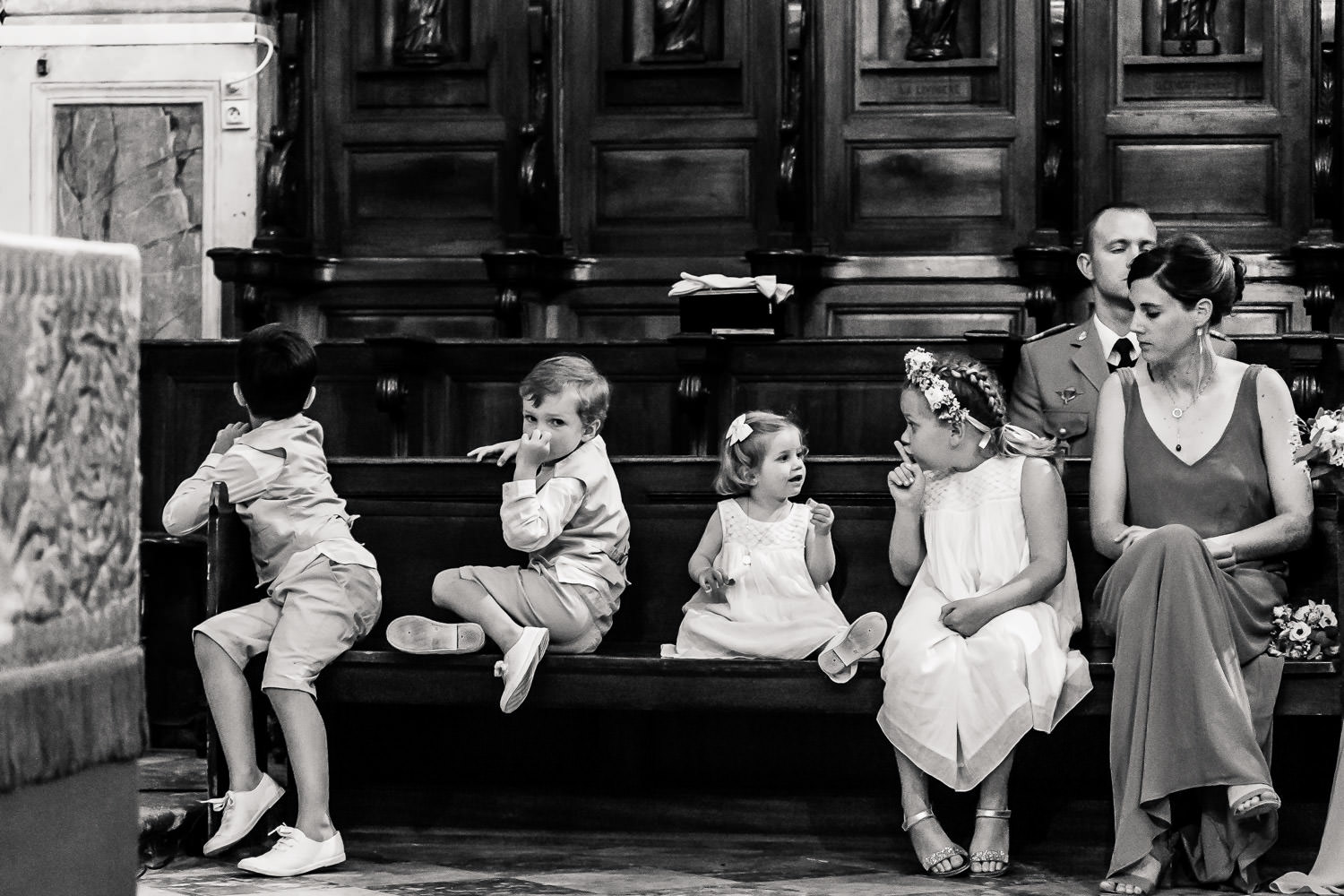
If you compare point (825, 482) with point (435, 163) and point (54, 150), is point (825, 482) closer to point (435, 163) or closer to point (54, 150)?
point (435, 163)

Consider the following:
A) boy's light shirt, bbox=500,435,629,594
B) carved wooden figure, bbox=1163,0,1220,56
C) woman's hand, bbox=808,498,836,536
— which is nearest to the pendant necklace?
woman's hand, bbox=808,498,836,536

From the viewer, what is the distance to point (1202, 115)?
684 centimetres

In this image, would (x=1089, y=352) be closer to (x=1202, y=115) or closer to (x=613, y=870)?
(x=613, y=870)

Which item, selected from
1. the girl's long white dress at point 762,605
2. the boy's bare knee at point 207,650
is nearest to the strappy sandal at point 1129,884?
the girl's long white dress at point 762,605

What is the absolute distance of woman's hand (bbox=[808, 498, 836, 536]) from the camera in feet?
14.1

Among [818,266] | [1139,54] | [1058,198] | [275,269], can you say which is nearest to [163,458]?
[275,269]

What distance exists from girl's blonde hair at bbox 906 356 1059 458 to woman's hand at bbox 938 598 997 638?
0.41 m

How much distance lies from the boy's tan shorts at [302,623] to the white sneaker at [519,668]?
386 millimetres

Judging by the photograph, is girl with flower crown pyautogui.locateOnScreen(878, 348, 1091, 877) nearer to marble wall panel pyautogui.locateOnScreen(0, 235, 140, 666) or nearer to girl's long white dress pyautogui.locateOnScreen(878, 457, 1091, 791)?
girl's long white dress pyautogui.locateOnScreen(878, 457, 1091, 791)

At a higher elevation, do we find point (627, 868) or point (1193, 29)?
point (1193, 29)

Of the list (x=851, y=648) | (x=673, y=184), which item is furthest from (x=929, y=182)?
(x=851, y=648)

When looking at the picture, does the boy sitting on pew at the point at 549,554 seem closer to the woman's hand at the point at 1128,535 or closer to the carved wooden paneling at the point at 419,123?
the woman's hand at the point at 1128,535

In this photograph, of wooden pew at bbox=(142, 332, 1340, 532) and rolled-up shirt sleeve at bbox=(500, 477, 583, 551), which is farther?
wooden pew at bbox=(142, 332, 1340, 532)

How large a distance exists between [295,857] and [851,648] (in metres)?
1.26
